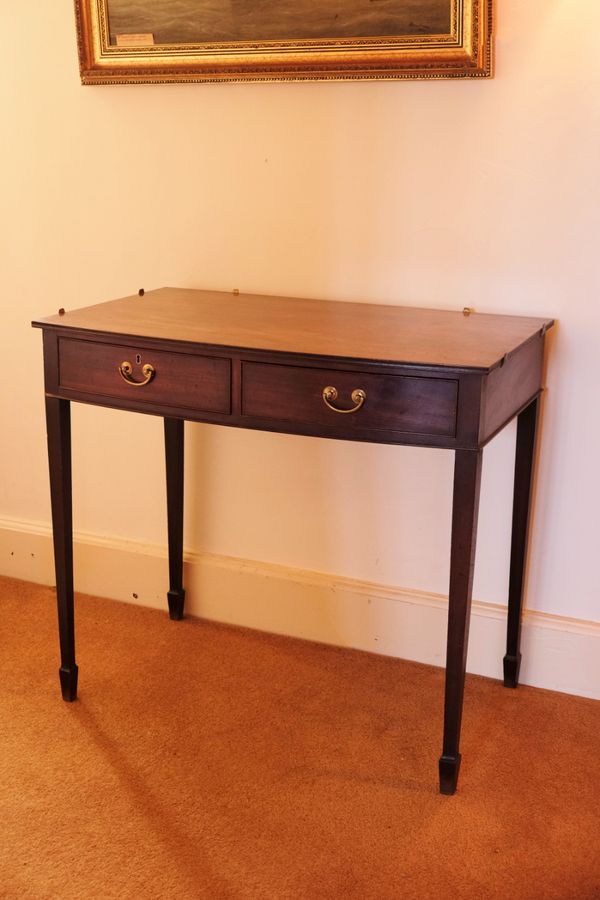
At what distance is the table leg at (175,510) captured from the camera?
2.95 m

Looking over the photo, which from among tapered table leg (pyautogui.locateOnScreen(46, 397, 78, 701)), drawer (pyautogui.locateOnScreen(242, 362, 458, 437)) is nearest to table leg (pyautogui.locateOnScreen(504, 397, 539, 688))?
drawer (pyautogui.locateOnScreen(242, 362, 458, 437))

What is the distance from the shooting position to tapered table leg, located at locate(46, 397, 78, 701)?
246 centimetres

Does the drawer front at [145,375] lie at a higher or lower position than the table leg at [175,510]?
higher

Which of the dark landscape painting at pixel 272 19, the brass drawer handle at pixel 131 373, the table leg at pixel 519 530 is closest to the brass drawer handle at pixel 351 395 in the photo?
the brass drawer handle at pixel 131 373

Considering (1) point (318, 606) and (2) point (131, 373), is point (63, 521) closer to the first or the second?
(2) point (131, 373)

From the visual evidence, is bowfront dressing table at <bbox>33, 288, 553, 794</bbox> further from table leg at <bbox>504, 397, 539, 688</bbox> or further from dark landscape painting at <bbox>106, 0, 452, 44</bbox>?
dark landscape painting at <bbox>106, 0, 452, 44</bbox>

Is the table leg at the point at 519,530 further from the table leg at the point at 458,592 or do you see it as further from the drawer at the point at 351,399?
the drawer at the point at 351,399

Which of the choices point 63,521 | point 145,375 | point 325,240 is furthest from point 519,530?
point 63,521

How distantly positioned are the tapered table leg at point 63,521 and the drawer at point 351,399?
508mm

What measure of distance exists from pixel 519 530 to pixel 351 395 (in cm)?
74

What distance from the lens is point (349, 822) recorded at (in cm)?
222

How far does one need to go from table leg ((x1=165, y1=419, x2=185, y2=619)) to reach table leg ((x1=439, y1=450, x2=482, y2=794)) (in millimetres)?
→ 1026

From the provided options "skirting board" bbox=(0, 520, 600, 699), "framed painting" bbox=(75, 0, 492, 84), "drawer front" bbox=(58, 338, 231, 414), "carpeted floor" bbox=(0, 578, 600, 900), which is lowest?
"carpeted floor" bbox=(0, 578, 600, 900)

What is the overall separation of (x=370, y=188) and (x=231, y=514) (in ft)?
3.34
